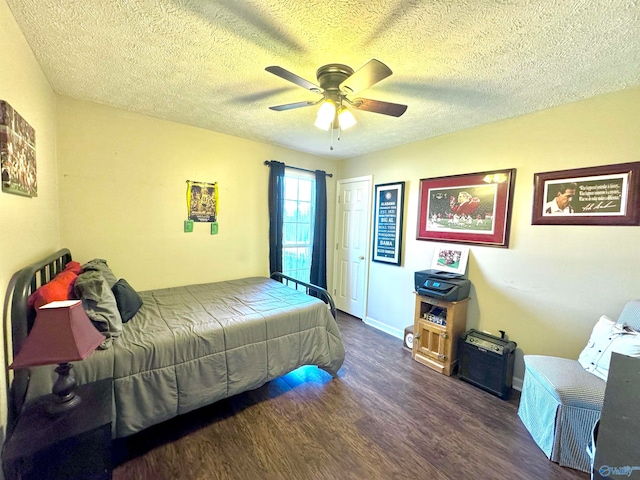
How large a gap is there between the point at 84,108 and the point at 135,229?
3.80ft

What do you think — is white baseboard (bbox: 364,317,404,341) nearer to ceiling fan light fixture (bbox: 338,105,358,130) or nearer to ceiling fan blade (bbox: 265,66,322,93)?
ceiling fan light fixture (bbox: 338,105,358,130)

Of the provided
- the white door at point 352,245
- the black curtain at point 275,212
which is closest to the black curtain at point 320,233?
the white door at point 352,245

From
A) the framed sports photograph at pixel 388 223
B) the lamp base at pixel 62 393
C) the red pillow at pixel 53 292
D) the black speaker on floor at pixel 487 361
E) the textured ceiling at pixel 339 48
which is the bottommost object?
the black speaker on floor at pixel 487 361

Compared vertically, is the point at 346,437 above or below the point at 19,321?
below

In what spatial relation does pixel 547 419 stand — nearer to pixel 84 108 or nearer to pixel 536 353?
pixel 536 353

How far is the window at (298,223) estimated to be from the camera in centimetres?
385

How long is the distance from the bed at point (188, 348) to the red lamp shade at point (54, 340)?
28 centimetres

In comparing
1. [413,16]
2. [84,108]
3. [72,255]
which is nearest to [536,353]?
[413,16]

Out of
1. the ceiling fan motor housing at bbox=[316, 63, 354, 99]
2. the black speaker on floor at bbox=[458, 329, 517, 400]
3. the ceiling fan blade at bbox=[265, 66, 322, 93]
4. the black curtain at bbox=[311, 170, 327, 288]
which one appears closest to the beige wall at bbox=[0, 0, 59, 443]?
the ceiling fan blade at bbox=[265, 66, 322, 93]

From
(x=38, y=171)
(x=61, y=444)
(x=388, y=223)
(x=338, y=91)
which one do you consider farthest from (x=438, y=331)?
(x=38, y=171)

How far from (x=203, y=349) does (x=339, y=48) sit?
6.91 feet

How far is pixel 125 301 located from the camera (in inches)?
76.9

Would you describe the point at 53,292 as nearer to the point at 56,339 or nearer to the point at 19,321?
the point at 19,321

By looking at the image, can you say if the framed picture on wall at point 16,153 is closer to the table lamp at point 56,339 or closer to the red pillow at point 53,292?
the red pillow at point 53,292
